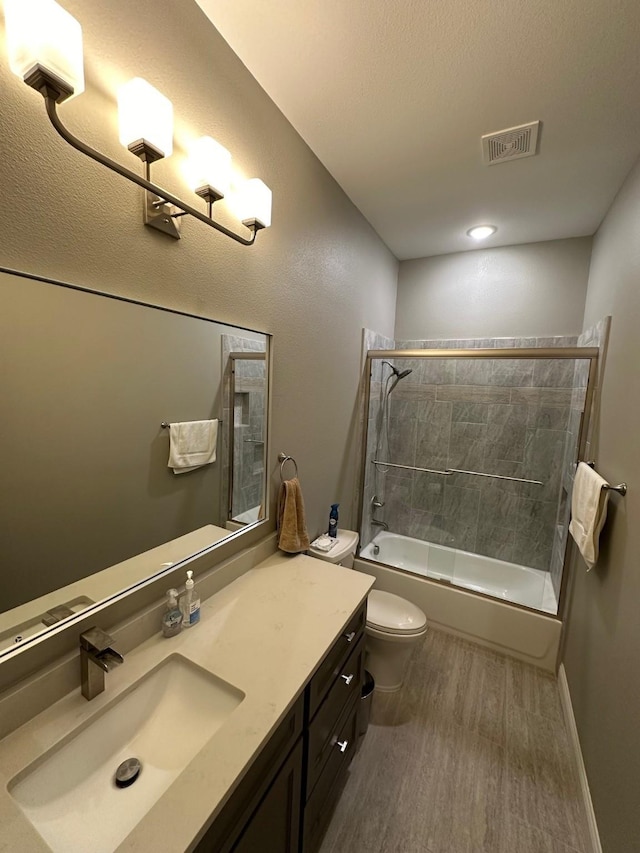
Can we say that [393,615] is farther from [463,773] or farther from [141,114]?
[141,114]

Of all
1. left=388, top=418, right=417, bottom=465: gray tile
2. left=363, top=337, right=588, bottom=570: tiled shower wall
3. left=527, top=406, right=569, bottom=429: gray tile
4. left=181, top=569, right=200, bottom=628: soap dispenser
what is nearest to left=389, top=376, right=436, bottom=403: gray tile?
left=363, top=337, right=588, bottom=570: tiled shower wall

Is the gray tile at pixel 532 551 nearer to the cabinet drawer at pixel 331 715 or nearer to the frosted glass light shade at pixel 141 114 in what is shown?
the cabinet drawer at pixel 331 715

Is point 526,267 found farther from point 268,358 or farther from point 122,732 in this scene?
point 122,732

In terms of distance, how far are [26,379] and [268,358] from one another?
0.87m

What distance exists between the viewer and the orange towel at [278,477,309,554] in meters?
1.60

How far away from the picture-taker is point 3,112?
2.29 feet

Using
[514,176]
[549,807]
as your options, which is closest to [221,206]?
[514,176]

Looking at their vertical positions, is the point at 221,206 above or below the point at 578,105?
Result: below

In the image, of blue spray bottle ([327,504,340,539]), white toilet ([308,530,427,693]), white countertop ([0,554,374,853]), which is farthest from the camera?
blue spray bottle ([327,504,340,539])

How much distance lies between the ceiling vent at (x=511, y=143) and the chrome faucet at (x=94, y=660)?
2315 mm

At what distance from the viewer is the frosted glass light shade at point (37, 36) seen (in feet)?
2.00

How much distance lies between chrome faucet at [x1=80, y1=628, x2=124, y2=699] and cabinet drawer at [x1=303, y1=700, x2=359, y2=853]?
2.56ft

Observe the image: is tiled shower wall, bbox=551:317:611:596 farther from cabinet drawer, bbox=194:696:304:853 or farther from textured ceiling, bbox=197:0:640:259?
cabinet drawer, bbox=194:696:304:853

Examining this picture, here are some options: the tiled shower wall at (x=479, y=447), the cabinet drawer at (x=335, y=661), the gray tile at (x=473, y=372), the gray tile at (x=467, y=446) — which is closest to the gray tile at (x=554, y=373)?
the tiled shower wall at (x=479, y=447)
